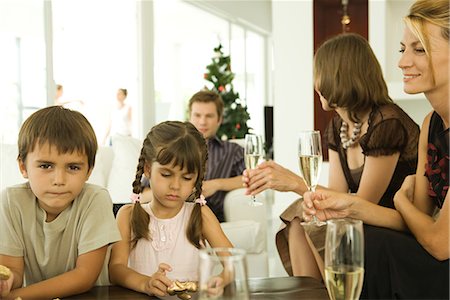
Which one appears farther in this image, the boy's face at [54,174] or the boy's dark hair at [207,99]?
the boy's dark hair at [207,99]

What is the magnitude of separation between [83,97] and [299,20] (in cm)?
258

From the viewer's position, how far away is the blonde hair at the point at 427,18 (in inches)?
73.9

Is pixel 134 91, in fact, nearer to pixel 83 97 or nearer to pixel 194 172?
pixel 83 97

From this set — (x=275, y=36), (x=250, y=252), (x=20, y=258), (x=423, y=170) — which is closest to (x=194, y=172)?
(x=20, y=258)

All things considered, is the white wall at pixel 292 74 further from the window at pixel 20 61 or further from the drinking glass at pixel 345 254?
the drinking glass at pixel 345 254

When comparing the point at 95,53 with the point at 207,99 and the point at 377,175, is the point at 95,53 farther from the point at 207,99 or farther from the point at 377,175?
the point at 377,175

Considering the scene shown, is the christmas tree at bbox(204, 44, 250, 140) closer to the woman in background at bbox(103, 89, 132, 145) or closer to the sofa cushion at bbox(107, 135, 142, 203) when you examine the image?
the woman in background at bbox(103, 89, 132, 145)

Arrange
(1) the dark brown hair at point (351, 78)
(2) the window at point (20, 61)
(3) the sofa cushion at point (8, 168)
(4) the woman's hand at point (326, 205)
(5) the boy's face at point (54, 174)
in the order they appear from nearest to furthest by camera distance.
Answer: (5) the boy's face at point (54, 174) < (4) the woman's hand at point (326, 205) < (1) the dark brown hair at point (351, 78) < (3) the sofa cushion at point (8, 168) < (2) the window at point (20, 61)

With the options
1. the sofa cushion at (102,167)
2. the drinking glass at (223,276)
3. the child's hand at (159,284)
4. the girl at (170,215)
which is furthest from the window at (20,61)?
the drinking glass at (223,276)

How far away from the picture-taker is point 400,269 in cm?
191

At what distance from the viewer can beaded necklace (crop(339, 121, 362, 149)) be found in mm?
2586

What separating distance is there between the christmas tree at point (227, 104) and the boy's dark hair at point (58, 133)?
19.5ft

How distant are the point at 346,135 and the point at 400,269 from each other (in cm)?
88

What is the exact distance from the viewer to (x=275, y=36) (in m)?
6.28
